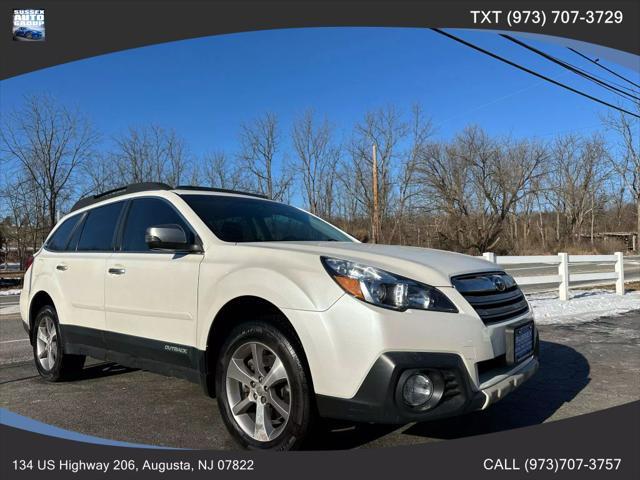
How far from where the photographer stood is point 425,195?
42.2m

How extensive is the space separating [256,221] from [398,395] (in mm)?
2046

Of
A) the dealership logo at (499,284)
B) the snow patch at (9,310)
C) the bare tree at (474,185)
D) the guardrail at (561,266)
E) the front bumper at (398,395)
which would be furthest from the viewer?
the bare tree at (474,185)

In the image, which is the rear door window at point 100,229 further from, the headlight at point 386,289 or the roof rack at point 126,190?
the headlight at point 386,289

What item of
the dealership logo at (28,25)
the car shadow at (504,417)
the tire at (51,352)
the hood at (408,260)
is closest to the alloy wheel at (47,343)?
the tire at (51,352)

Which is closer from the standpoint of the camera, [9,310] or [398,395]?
[398,395]

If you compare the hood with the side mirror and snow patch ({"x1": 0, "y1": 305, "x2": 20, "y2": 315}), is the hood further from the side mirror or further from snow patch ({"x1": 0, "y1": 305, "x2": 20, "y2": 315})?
snow patch ({"x1": 0, "y1": 305, "x2": 20, "y2": 315})

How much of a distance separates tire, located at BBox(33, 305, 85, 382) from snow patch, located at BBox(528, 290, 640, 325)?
7.13 meters

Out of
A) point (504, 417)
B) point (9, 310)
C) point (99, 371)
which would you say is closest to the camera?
point (504, 417)

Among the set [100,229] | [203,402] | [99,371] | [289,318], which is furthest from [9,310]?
[289,318]

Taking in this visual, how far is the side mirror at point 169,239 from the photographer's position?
139 inches

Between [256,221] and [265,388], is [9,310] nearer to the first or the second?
[256,221]

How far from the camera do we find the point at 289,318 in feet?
9.68

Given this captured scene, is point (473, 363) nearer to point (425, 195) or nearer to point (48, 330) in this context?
point (48, 330)

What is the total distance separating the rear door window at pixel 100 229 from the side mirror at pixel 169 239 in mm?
1101
